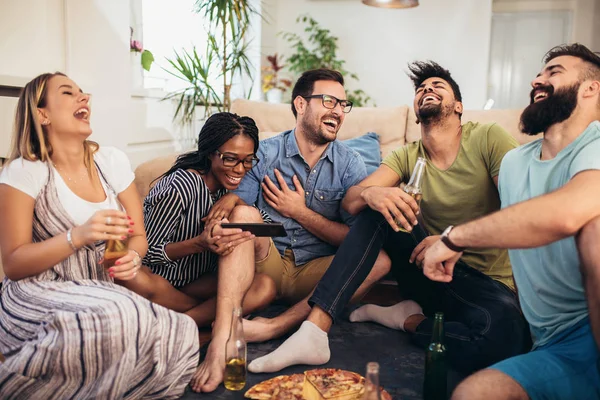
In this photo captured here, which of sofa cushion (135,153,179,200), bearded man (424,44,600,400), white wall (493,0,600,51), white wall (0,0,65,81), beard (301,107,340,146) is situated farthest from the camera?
white wall (493,0,600,51)

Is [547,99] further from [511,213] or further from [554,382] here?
[554,382]

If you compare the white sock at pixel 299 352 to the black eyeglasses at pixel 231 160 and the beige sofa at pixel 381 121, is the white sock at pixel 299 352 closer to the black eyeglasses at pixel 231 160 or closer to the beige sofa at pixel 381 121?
the black eyeglasses at pixel 231 160

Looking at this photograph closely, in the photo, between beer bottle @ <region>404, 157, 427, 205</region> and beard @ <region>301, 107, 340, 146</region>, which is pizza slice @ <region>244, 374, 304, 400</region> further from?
beard @ <region>301, 107, 340, 146</region>

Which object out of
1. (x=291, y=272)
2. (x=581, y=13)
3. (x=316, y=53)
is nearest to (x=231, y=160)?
(x=291, y=272)

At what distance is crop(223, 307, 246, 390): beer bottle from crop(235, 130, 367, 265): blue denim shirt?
71 centimetres

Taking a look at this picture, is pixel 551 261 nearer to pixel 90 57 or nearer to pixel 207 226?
pixel 207 226

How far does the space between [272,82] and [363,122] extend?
122 inches

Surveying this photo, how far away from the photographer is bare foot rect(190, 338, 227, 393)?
1788 mm

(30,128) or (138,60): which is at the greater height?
(138,60)

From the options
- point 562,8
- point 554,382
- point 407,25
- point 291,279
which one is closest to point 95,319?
point 291,279

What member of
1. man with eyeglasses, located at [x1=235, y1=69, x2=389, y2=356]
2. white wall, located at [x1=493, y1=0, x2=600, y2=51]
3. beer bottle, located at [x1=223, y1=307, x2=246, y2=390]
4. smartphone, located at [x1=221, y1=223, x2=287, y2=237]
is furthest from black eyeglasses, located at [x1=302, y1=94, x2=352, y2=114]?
white wall, located at [x1=493, y1=0, x2=600, y2=51]

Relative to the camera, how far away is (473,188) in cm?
218

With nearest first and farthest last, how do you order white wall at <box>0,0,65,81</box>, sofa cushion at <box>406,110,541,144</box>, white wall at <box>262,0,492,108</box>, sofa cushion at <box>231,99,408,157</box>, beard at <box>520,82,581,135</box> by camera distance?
1. beard at <box>520,82,581,135</box>
2. white wall at <box>0,0,65,81</box>
3. sofa cushion at <box>406,110,541,144</box>
4. sofa cushion at <box>231,99,408,157</box>
5. white wall at <box>262,0,492,108</box>

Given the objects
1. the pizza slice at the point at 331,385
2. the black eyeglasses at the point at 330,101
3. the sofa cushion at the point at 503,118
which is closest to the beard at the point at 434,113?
the black eyeglasses at the point at 330,101
